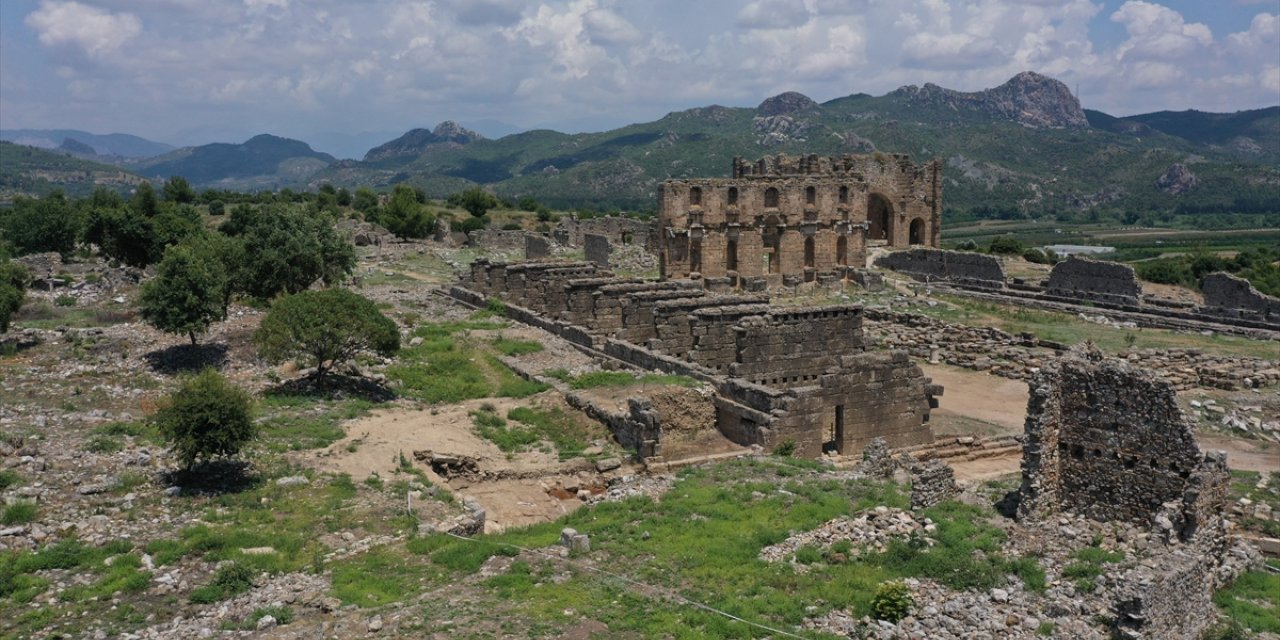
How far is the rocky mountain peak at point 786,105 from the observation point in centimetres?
17562

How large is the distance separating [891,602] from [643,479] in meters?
6.33

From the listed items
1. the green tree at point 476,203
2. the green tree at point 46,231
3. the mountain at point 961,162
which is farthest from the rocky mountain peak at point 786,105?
the green tree at point 46,231

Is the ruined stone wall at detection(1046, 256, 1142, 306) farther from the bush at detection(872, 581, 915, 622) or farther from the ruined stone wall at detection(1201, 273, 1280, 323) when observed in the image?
the bush at detection(872, 581, 915, 622)

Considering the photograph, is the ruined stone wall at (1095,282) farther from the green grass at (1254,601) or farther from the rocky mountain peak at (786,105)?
the rocky mountain peak at (786,105)

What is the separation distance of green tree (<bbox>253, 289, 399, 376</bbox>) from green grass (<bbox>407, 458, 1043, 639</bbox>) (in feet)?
28.8

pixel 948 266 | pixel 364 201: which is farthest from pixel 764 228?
pixel 364 201

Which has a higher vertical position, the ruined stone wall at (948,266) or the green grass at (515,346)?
the ruined stone wall at (948,266)

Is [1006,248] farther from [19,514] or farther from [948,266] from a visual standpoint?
[19,514]

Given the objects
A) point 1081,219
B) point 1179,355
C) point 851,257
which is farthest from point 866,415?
point 1081,219

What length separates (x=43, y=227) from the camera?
4506 centimetres

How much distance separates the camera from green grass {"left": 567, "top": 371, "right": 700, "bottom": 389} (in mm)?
20625

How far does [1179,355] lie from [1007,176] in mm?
130310

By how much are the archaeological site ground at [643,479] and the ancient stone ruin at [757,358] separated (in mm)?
71

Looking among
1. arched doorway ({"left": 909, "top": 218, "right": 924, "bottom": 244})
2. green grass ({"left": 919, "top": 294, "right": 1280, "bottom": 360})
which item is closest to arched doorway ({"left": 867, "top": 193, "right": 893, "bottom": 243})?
arched doorway ({"left": 909, "top": 218, "right": 924, "bottom": 244})
